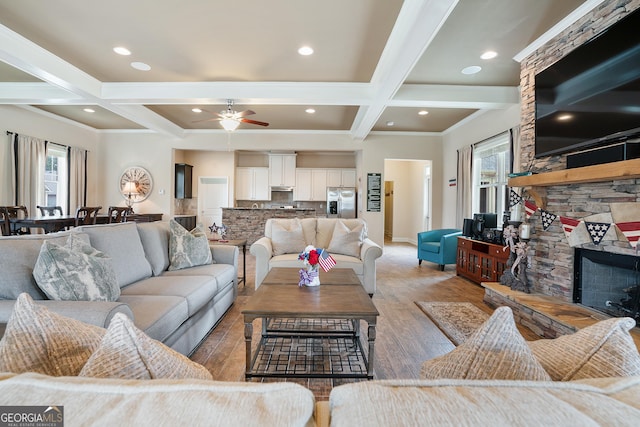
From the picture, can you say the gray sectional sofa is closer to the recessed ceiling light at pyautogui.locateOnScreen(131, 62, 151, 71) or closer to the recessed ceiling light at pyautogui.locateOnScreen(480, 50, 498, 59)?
the recessed ceiling light at pyautogui.locateOnScreen(131, 62, 151, 71)

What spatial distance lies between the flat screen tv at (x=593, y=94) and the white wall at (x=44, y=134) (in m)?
7.87

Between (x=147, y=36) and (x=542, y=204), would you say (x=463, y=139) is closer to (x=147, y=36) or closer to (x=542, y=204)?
(x=542, y=204)

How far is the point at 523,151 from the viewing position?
3.48 meters

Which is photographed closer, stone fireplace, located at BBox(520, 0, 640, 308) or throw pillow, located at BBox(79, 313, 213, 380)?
throw pillow, located at BBox(79, 313, 213, 380)

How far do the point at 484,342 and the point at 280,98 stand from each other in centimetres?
449

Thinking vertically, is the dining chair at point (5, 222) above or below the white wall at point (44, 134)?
below

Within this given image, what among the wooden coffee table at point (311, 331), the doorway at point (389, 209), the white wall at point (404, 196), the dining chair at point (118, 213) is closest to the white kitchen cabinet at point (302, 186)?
the white wall at point (404, 196)

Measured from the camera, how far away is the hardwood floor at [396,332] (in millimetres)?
2139

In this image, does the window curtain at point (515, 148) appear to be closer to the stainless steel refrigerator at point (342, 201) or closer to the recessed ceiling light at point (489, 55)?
the recessed ceiling light at point (489, 55)

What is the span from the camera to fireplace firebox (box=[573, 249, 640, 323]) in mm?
2322

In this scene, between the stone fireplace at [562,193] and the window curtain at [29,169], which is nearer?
the stone fireplace at [562,193]

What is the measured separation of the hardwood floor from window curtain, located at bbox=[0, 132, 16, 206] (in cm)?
443

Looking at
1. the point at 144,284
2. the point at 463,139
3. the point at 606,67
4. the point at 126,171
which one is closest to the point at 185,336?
the point at 144,284

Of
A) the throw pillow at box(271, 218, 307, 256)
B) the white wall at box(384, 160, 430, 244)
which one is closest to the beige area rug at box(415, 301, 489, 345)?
the throw pillow at box(271, 218, 307, 256)
